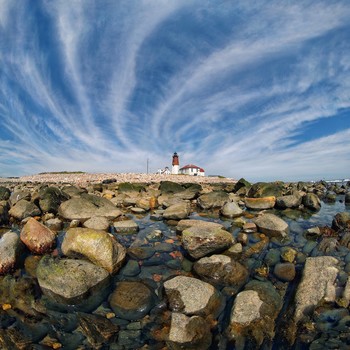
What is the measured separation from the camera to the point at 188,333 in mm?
4031

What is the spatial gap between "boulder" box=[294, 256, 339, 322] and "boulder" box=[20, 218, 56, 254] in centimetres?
632

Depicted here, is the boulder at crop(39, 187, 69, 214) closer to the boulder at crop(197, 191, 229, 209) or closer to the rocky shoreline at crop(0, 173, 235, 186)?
the boulder at crop(197, 191, 229, 209)

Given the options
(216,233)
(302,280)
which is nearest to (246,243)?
(216,233)

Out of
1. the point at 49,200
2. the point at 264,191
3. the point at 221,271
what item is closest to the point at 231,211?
the point at 264,191

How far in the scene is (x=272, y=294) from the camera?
5039 millimetres

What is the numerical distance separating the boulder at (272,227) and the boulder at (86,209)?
6.24 m

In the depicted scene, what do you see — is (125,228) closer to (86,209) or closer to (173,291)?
(86,209)

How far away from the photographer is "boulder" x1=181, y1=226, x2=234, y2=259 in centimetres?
671

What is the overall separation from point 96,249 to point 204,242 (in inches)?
107

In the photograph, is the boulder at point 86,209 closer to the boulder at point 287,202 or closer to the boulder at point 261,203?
the boulder at point 261,203

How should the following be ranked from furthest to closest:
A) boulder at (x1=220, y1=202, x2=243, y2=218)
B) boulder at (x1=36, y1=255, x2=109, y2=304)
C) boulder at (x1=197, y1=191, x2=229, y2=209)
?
boulder at (x1=197, y1=191, x2=229, y2=209) < boulder at (x1=220, y1=202, x2=243, y2=218) < boulder at (x1=36, y1=255, x2=109, y2=304)

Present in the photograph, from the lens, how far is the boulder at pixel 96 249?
19.5ft

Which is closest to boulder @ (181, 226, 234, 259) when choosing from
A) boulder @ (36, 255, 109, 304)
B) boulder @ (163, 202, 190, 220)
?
boulder @ (36, 255, 109, 304)

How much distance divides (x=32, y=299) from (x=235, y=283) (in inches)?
165
